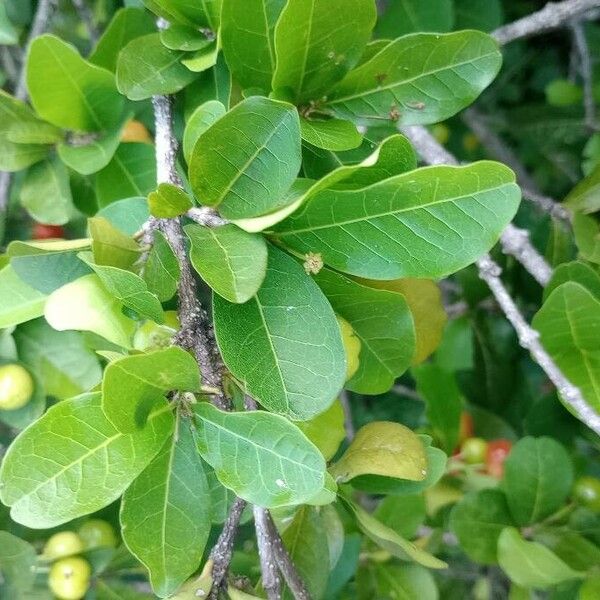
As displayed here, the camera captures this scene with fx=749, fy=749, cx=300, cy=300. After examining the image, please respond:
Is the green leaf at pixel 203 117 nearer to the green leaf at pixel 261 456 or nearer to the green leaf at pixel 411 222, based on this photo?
the green leaf at pixel 411 222

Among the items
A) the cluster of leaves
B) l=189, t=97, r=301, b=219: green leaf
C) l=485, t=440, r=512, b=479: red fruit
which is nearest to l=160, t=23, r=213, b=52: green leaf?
the cluster of leaves

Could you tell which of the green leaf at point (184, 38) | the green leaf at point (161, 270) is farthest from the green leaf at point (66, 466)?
the green leaf at point (184, 38)

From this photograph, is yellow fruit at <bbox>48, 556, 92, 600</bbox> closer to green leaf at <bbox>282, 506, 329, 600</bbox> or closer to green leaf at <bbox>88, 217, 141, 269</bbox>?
green leaf at <bbox>282, 506, 329, 600</bbox>

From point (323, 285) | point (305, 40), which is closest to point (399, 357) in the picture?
point (323, 285)

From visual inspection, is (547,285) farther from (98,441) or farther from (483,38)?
(98,441)

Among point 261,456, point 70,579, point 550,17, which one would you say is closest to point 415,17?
point 550,17

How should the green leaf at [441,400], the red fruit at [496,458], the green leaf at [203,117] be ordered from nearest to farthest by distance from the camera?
A: the green leaf at [203,117], the green leaf at [441,400], the red fruit at [496,458]

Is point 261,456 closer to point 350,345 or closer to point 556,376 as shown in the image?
point 350,345
